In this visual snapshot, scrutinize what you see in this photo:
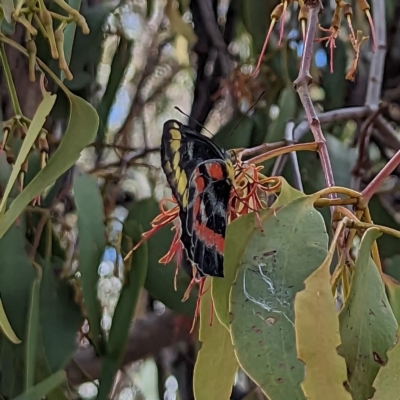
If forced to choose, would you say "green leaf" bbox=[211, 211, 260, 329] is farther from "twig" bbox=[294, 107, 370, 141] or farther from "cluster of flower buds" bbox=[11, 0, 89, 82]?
"twig" bbox=[294, 107, 370, 141]

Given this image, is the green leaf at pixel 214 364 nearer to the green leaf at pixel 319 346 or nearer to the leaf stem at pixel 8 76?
the green leaf at pixel 319 346

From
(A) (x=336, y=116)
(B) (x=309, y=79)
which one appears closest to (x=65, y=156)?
(B) (x=309, y=79)

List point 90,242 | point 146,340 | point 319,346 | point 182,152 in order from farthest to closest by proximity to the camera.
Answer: point 146,340, point 90,242, point 182,152, point 319,346

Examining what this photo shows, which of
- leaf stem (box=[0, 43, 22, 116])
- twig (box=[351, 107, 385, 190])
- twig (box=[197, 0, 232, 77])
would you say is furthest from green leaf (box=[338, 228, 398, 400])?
twig (box=[197, 0, 232, 77])

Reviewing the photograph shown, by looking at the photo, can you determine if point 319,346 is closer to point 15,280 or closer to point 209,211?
point 209,211

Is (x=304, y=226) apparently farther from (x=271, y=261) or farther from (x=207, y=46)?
(x=207, y=46)

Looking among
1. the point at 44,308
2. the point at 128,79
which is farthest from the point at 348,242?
the point at 128,79
